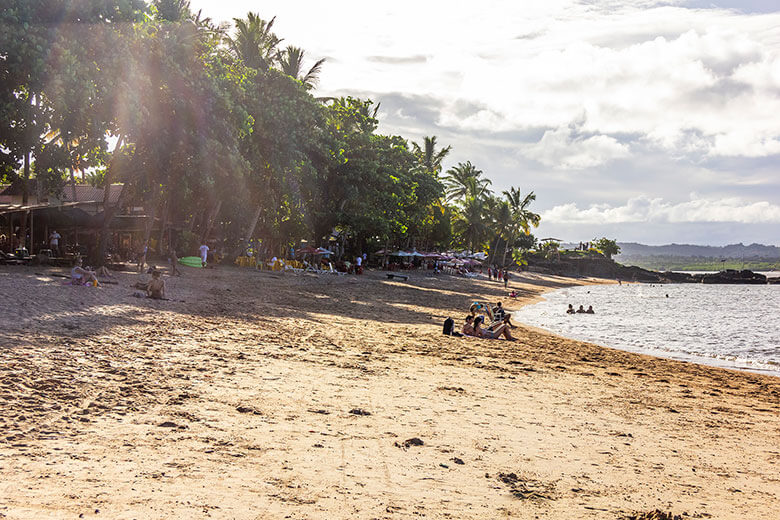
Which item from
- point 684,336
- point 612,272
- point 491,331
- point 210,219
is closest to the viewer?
point 491,331

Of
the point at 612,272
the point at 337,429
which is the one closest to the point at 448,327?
the point at 337,429

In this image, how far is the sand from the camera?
414 cm

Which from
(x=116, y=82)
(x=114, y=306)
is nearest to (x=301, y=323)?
(x=114, y=306)

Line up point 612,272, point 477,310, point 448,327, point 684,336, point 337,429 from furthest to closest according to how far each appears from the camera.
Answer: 1. point 612,272
2. point 684,336
3. point 477,310
4. point 448,327
5. point 337,429

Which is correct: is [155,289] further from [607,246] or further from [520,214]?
[607,246]

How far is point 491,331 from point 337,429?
10.5 meters

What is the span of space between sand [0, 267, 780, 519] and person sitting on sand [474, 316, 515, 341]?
340cm

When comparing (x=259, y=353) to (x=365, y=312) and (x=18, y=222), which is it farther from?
(x=18, y=222)

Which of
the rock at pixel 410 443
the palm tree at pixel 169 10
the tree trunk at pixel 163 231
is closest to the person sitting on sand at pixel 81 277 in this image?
the rock at pixel 410 443

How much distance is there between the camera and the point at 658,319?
104 ft

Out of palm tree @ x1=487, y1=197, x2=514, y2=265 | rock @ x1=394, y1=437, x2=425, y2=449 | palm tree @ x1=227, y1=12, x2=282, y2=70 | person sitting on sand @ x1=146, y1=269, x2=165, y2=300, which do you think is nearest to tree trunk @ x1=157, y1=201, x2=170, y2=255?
palm tree @ x1=227, y1=12, x2=282, y2=70

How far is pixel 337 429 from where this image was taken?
5836mm

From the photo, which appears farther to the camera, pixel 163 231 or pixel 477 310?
pixel 163 231

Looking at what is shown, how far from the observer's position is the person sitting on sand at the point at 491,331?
15.6 metres
